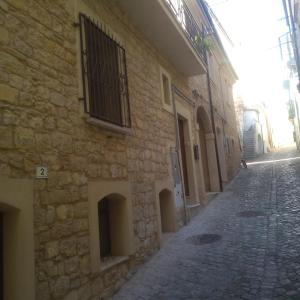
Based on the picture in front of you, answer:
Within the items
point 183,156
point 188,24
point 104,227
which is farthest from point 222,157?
point 104,227

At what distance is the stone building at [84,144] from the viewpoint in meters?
3.56

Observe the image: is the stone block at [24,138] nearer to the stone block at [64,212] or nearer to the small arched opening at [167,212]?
→ the stone block at [64,212]

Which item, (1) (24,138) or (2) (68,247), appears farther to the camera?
(2) (68,247)

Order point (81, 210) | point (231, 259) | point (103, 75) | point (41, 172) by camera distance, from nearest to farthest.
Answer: point (41, 172)
point (81, 210)
point (103, 75)
point (231, 259)

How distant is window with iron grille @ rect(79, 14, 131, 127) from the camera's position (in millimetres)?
4996

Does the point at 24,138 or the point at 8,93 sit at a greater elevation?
the point at 8,93

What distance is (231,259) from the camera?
592 cm

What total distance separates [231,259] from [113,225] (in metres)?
2.00

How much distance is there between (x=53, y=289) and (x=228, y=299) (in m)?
2.08

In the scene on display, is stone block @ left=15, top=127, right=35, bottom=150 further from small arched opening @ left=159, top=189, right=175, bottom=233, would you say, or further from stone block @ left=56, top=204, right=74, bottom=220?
small arched opening @ left=159, top=189, right=175, bottom=233

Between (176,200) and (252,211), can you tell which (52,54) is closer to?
(176,200)

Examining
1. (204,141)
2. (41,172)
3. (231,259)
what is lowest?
(231,259)

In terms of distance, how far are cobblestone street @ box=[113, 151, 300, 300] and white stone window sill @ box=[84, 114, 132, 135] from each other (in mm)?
2173

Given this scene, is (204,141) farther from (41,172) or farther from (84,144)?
(41,172)
